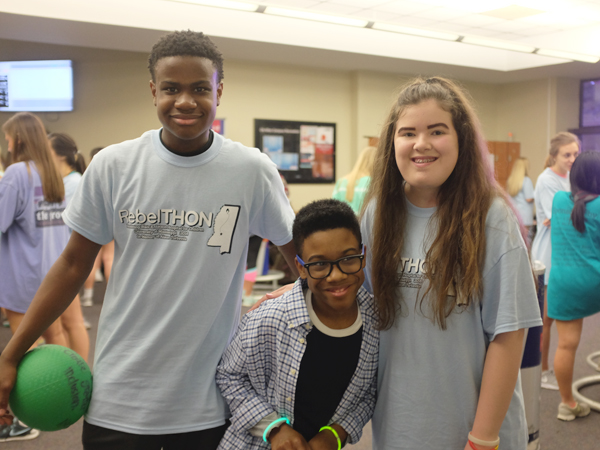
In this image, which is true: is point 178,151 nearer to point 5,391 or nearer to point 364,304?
point 364,304

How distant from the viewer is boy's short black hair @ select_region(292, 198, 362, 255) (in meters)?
1.39

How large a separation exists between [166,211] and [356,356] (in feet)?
2.04

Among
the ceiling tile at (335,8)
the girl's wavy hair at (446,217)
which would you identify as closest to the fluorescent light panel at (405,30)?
the ceiling tile at (335,8)

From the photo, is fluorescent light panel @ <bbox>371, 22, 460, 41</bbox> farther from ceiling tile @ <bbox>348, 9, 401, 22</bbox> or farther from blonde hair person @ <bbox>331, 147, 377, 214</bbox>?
blonde hair person @ <bbox>331, 147, 377, 214</bbox>

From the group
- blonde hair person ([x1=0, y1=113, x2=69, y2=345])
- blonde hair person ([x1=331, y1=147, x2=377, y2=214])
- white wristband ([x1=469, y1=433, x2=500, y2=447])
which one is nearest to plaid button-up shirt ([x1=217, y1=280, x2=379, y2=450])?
white wristband ([x1=469, y1=433, x2=500, y2=447])

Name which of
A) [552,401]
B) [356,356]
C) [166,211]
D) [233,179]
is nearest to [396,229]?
[356,356]

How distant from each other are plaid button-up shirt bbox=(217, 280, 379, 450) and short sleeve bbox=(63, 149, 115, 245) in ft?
1.52

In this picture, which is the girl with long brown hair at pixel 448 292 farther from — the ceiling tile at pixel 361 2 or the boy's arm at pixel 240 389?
the ceiling tile at pixel 361 2

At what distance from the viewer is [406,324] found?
1.34m

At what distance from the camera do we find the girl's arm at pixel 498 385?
128 centimetres

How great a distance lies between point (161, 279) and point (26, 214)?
2.22m

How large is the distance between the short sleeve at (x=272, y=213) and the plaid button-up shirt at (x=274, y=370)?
0.20m

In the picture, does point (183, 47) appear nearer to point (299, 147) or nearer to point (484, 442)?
point (484, 442)

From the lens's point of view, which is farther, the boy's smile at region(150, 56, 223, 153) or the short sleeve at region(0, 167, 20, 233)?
the short sleeve at region(0, 167, 20, 233)
